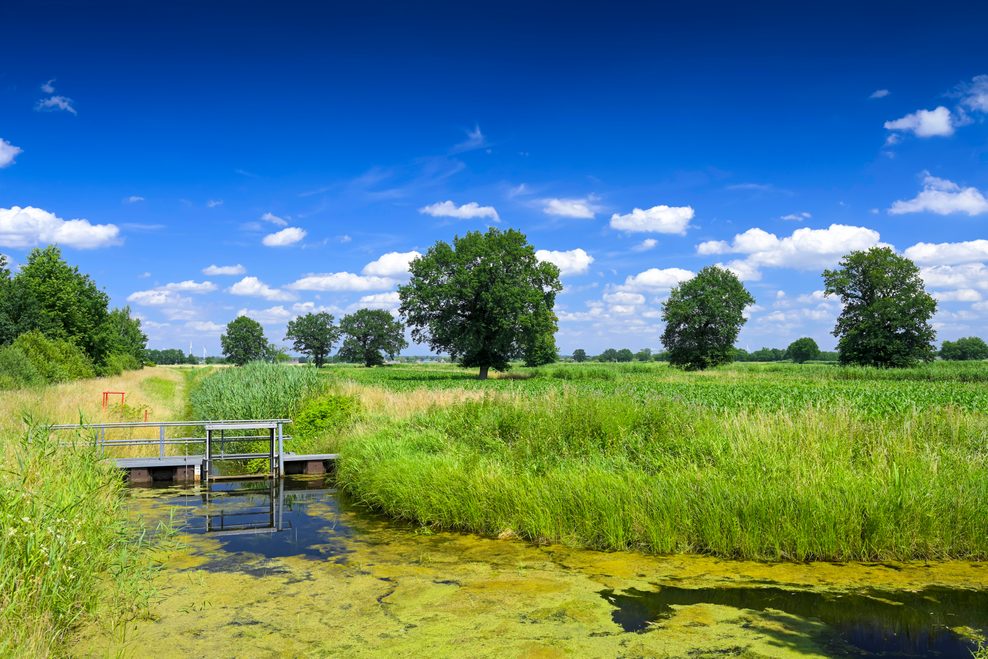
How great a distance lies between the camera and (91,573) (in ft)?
20.5

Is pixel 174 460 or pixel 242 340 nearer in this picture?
pixel 174 460

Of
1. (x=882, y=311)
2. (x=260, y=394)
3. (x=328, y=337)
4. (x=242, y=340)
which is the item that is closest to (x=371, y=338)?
(x=328, y=337)

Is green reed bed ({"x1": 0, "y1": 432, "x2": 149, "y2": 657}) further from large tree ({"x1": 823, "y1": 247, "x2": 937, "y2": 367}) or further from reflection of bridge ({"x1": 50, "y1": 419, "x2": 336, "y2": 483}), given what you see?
large tree ({"x1": 823, "y1": 247, "x2": 937, "y2": 367})

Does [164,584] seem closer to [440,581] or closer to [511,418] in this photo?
[440,581]

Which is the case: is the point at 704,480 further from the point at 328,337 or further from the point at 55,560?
the point at 328,337

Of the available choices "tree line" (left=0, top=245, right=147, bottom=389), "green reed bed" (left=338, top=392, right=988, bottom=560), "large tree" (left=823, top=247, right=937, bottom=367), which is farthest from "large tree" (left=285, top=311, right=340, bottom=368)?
"green reed bed" (left=338, top=392, right=988, bottom=560)

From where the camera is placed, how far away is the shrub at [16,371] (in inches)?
1024

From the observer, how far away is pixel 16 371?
90.5 ft

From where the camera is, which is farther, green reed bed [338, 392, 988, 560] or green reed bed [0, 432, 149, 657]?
green reed bed [338, 392, 988, 560]

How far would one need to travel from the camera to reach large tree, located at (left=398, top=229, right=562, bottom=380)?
47469mm

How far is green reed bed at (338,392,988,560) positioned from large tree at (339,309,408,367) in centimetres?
10254

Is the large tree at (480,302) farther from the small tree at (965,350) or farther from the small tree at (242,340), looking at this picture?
the small tree at (965,350)

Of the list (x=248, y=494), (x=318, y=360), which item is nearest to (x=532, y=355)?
(x=248, y=494)

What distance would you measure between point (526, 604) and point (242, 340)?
428ft
